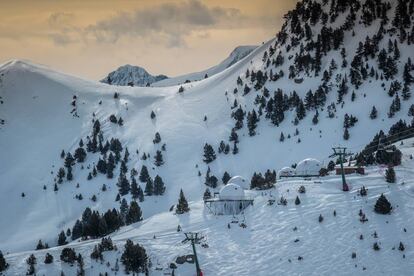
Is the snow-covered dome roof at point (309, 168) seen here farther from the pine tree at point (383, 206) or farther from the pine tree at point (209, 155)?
the pine tree at point (209, 155)

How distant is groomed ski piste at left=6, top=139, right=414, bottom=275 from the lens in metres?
50.7

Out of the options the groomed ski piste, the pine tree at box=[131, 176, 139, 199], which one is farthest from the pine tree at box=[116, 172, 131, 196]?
the groomed ski piste

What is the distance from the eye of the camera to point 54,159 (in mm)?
144125

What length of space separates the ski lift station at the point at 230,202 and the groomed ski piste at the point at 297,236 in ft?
4.65

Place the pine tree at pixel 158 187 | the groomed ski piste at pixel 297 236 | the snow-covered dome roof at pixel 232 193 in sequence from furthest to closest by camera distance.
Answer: the pine tree at pixel 158 187, the snow-covered dome roof at pixel 232 193, the groomed ski piste at pixel 297 236

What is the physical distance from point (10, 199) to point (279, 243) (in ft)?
294

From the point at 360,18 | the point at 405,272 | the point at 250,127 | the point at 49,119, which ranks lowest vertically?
the point at 405,272

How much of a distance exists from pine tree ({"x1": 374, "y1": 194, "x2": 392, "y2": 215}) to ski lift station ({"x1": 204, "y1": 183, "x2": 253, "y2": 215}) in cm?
1723

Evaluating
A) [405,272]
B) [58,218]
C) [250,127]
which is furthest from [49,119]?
[405,272]

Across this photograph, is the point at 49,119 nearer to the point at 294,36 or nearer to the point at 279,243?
the point at 294,36


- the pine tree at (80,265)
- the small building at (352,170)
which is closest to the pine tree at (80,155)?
the small building at (352,170)

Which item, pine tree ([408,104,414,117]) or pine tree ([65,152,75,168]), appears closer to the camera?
pine tree ([408,104,414,117])

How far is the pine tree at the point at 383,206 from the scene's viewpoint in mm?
57375

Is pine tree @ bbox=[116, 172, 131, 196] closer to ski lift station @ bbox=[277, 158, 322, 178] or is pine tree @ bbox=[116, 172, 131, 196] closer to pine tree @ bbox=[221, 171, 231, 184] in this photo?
pine tree @ bbox=[221, 171, 231, 184]
